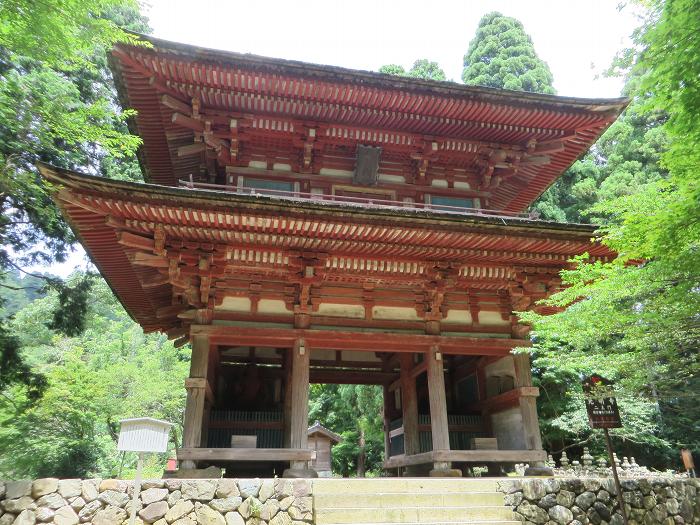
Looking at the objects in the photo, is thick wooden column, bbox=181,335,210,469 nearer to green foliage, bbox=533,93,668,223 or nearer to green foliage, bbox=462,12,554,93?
green foliage, bbox=533,93,668,223

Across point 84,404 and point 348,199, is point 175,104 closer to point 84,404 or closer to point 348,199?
point 348,199

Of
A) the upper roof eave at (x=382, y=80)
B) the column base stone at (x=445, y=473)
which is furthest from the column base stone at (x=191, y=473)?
the upper roof eave at (x=382, y=80)

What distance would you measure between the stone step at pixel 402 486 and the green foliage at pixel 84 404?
10087 mm

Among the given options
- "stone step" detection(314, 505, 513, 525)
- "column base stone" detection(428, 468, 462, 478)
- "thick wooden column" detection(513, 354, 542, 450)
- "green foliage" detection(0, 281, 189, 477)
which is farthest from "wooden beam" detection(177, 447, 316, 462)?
"green foliage" detection(0, 281, 189, 477)

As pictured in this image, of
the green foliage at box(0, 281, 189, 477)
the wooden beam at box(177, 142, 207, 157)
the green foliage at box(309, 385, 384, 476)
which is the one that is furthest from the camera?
the green foliage at box(309, 385, 384, 476)

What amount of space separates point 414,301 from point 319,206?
9.88 ft

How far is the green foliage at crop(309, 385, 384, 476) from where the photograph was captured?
65.9 feet

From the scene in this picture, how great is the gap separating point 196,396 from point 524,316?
5308mm

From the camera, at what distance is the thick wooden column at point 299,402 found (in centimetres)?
756

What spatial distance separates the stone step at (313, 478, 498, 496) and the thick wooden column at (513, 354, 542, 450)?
6.73 ft

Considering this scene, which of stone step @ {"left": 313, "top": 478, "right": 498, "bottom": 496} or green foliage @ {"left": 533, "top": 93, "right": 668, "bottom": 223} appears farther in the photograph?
green foliage @ {"left": 533, "top": 93, "right": 668, "bottom": 223}

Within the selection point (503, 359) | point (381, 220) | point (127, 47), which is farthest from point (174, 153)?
point (503, 359)

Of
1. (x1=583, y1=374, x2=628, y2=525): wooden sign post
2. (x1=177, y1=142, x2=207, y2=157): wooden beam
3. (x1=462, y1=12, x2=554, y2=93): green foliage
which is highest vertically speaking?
(x1=462, y1=12, x2=554, y2=93): green foliage

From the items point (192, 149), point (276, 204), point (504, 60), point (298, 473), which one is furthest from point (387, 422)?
point (504, 60)
